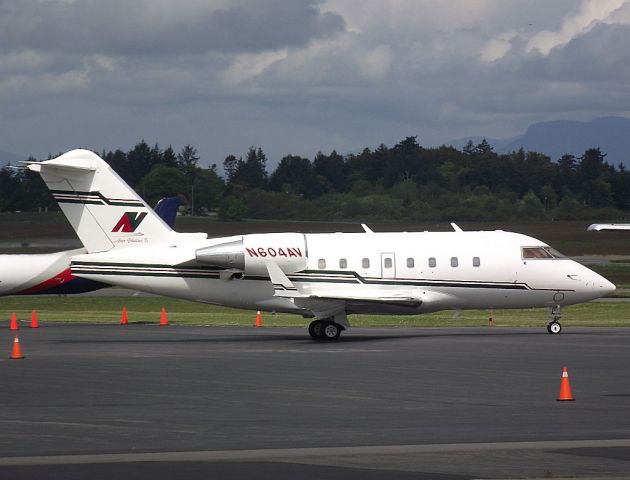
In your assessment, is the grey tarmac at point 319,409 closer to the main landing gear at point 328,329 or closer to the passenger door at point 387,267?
the main landing gear at point 328,329

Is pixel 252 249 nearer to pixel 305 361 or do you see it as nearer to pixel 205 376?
pixel 305 361

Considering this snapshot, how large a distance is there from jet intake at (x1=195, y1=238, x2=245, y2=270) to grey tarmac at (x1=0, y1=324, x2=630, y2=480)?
2081 millimetres

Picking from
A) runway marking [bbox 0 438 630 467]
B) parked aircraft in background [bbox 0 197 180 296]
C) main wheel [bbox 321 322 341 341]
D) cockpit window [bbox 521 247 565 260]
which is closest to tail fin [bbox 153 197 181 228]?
parked aircraft in background [bbox 0 197 180 296]

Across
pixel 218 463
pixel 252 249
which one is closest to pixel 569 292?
pixel 252 249

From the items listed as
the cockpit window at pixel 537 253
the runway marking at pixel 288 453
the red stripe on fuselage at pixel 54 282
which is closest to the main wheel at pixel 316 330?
the cockpit window at pixel 537 253

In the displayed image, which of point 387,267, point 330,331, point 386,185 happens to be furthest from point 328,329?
point 386,185

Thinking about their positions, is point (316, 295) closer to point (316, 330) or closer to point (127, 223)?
point (316, 330)

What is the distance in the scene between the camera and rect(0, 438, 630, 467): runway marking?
14961 millimetres

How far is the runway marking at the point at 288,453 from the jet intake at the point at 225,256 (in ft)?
58.8

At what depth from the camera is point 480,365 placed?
85.8ft

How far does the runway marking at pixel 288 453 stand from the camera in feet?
49.1

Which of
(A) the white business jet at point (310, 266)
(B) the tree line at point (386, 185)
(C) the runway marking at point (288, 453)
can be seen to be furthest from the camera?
(B) the tree line at point (386, 185)

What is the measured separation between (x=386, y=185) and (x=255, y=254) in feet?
291

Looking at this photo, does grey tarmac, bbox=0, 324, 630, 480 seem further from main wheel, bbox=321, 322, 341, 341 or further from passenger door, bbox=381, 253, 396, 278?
passenger door, bbox=381, 253, 396, 278
